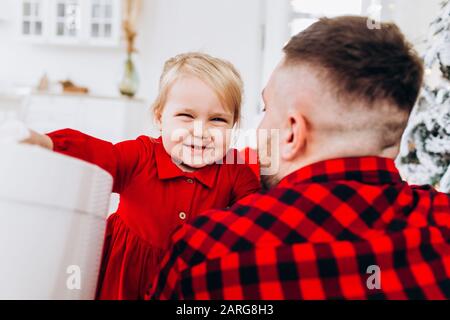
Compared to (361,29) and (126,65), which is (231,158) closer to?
(361,29)

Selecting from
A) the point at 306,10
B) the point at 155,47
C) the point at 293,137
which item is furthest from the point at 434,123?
the point at 155,47

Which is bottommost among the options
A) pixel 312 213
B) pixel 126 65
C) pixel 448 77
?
pixel 126 65

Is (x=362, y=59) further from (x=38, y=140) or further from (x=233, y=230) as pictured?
(x=38, y=140)

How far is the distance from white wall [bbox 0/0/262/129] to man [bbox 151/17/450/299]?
4.58 m

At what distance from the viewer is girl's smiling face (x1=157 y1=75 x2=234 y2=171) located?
Answer: 3.55 ft

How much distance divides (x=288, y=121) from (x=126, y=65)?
171 inches

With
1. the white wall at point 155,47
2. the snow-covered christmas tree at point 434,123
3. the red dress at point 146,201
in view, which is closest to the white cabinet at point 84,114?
the white wall at point 155,47

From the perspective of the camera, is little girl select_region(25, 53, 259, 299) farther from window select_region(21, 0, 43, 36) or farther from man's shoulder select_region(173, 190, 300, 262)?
window select_region(21, 0, 43, 36)

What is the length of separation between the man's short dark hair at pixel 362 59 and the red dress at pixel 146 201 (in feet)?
1.27

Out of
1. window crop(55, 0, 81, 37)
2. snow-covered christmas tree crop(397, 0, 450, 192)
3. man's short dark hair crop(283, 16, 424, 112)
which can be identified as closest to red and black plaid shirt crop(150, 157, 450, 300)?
man's short dark hair crop(283, 16, 424, 112)

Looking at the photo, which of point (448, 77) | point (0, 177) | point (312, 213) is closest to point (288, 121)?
point (312, 213)

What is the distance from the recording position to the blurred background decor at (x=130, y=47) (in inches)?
193

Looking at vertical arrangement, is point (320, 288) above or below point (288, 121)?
below
